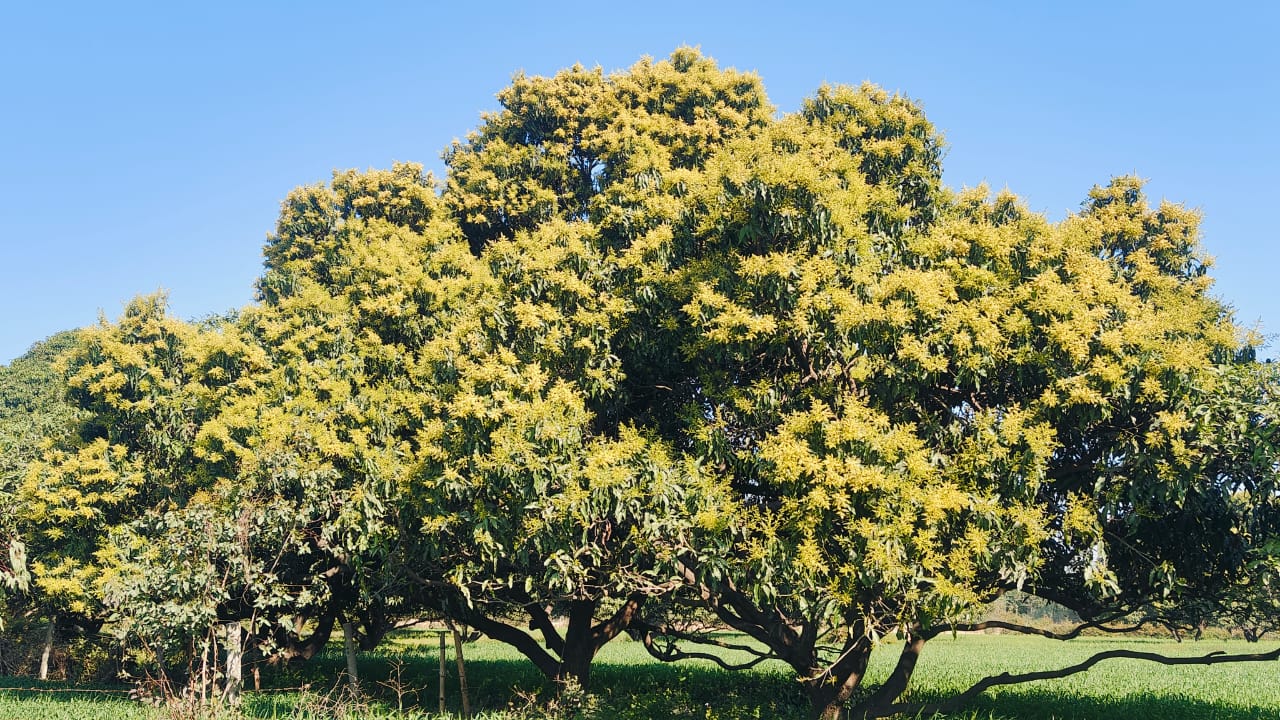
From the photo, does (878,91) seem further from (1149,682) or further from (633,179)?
(1149,682)

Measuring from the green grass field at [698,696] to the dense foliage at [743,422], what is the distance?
5.71 feet

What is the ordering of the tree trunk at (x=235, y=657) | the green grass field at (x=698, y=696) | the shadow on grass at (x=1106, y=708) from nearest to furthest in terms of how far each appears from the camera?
the tree trunk at (x=235, y=657) < the green grass field at (x=698, y=696) < the shadow on grass at (x=1106, y=708)

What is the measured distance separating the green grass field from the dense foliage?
1.74 metres

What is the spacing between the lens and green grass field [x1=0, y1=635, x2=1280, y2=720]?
48.1 ft

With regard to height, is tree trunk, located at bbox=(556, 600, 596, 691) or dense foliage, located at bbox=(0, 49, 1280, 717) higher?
dense foliage, located at bbox=(0, 49, 1280, 717)

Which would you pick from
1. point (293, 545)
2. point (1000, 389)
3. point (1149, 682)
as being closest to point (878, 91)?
point (1000, 389)

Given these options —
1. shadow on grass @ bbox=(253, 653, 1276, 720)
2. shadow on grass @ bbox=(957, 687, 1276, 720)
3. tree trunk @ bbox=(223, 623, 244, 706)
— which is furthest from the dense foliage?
shadow on grass @ bbox=(957, 687, 1276, 720)

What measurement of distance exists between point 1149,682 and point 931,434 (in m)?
18.6

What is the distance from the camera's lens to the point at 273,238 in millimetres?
23766

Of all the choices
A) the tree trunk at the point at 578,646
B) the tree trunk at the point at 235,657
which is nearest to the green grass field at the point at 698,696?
the tree trunk at the point at 235,657

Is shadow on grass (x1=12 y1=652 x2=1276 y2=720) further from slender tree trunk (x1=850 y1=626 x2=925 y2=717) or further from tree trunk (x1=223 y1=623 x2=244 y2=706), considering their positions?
slender tree trunk (x1=850 y1=626 x2=925 y2=717)

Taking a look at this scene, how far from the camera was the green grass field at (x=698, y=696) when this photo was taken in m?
14.7

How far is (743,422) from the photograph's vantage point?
1230 centimetres

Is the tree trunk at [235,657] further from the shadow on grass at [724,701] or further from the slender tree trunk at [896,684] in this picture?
the slender tree trunk at [896,684]
